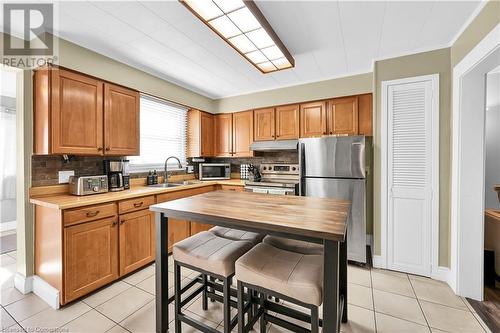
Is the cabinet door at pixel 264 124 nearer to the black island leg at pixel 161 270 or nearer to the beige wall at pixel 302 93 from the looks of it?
the beige wall at pixel 302 93

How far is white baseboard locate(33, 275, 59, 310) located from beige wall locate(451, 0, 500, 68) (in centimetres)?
404

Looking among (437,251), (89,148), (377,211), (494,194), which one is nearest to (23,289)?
(89,148)

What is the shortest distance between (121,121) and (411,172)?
3.46m

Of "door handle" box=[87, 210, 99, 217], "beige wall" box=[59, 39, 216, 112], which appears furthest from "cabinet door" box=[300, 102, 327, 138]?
"door handle" box=[87, 210, 99, 217]

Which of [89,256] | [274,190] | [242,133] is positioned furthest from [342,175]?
[89,256]

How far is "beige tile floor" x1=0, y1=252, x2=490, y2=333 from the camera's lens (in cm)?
167

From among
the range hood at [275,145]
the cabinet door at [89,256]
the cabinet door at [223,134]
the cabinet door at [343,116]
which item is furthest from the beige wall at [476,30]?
the cabinet door at [89,256]

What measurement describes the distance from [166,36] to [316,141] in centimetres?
211

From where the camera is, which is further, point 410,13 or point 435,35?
point 435,35

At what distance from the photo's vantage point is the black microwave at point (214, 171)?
3988 mm

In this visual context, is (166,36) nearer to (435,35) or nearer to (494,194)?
(435,35)

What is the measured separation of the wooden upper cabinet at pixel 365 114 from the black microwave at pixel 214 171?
7.83ft

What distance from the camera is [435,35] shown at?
213 cm

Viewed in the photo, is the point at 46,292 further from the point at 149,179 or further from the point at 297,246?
the point at 297,246
